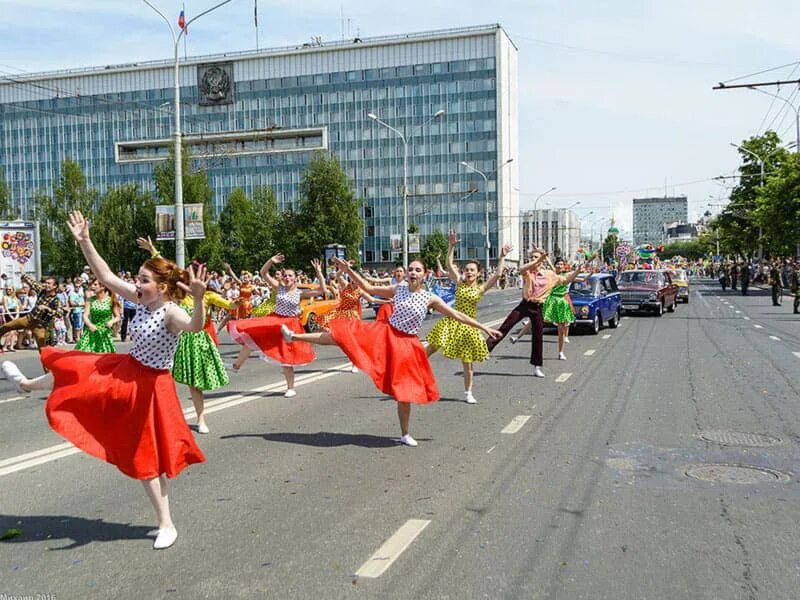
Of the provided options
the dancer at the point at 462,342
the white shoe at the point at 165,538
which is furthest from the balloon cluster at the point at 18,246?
the white shoe at the point at 165,538

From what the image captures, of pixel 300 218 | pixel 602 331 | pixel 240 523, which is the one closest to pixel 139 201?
pixel 300 218

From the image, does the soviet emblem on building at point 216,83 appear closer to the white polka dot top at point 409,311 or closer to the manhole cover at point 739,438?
the white polka dot top at point 409,311

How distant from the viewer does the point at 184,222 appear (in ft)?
93.9

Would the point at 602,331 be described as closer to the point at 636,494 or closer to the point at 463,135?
the point at 636,494

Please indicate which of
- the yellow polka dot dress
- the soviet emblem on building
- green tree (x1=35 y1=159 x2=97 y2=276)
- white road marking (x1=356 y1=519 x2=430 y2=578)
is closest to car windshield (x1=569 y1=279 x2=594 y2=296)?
the yellow polka dot dress

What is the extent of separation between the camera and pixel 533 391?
38.1ft

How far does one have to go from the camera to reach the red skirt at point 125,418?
499 cm

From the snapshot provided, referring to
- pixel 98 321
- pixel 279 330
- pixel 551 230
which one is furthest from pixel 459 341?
pixel 551 230

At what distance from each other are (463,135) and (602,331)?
79522mm

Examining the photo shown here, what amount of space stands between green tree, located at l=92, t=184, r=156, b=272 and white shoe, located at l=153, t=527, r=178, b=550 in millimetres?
47531

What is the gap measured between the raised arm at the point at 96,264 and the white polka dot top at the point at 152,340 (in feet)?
0.63

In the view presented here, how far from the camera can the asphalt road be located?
4.45 metres

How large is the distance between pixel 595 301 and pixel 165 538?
18979 millimetres

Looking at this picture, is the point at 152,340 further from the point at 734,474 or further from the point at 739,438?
the point at 739,438
